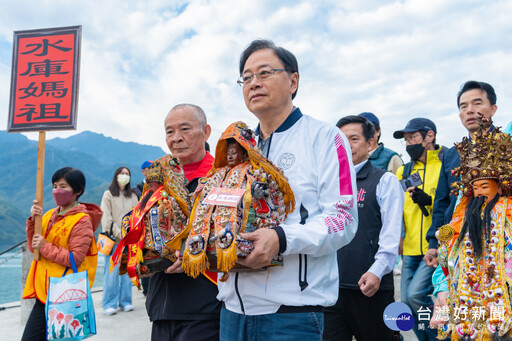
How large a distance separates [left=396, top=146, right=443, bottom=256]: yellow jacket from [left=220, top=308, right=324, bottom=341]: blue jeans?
2.60 metres

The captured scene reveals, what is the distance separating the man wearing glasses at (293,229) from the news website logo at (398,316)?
1230mm

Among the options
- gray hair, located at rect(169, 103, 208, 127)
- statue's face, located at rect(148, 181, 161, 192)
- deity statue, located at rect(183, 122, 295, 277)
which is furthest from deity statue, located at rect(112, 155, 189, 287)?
deity statue, located at rect(183, 122, 295, 277)

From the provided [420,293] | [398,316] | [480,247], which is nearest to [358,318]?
[398,316]

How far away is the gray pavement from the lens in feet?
17.2

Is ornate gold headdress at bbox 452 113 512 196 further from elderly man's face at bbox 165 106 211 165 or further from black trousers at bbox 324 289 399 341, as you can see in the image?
elderly man's face at bbox 165 106 211 165

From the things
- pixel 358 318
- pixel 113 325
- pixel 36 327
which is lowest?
pixel 113 325

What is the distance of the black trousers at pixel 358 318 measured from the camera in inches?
119

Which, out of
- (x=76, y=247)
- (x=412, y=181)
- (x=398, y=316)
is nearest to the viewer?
(x=398, y=316)

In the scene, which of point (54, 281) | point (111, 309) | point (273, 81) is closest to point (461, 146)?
point (273, 81)

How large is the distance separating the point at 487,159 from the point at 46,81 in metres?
4.39

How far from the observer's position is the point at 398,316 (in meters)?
2.78

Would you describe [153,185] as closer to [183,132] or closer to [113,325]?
[183,132]

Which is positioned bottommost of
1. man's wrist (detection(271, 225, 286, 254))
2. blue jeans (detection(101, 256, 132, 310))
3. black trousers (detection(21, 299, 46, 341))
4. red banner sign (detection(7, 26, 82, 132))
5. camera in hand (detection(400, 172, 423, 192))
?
blue jeans (detection(101, 256, 132, 310))

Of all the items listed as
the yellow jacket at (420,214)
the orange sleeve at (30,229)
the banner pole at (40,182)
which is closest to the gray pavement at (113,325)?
the yellow jacket at (420,214)
